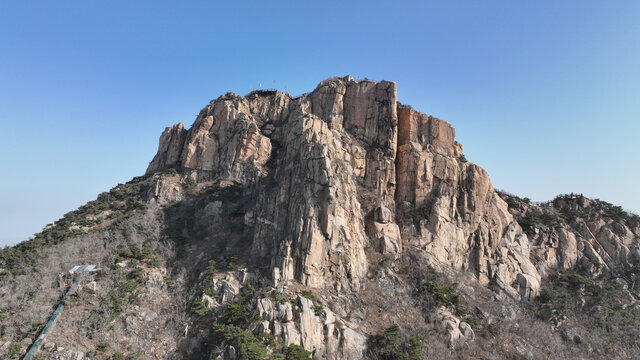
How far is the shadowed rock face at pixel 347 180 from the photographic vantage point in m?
39.5

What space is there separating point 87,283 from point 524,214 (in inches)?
2585

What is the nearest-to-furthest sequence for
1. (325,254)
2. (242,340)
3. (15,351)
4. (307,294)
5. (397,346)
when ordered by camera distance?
(15,351) < (242,340) < (397,346) < (307,294) < (325,254)

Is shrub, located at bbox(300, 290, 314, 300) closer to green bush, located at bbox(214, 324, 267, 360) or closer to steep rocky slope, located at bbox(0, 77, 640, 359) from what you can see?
steep rocky slope, located at bbox(0, 77, 640, 359)

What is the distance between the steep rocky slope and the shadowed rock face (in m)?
0.25

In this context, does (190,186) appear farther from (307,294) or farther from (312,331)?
(312,331)

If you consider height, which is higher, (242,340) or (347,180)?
(347,180)

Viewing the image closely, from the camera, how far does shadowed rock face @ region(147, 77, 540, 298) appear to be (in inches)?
1556

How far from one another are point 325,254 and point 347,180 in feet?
36.4

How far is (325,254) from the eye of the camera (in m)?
38.4

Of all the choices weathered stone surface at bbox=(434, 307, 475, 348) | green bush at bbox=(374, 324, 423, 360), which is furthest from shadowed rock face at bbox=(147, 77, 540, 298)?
weathered stone surface at bbox=(434, 307, 475, 348)

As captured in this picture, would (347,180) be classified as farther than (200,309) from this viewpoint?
Yes

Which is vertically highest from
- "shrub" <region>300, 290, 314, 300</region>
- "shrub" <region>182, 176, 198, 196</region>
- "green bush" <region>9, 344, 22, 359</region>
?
"shrub" <region>182, 176, 198, 196</region>

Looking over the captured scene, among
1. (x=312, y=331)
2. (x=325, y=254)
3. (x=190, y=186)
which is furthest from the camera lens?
(x=190, y=186)

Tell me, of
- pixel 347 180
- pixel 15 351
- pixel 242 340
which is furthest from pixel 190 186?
pixel 242 340
